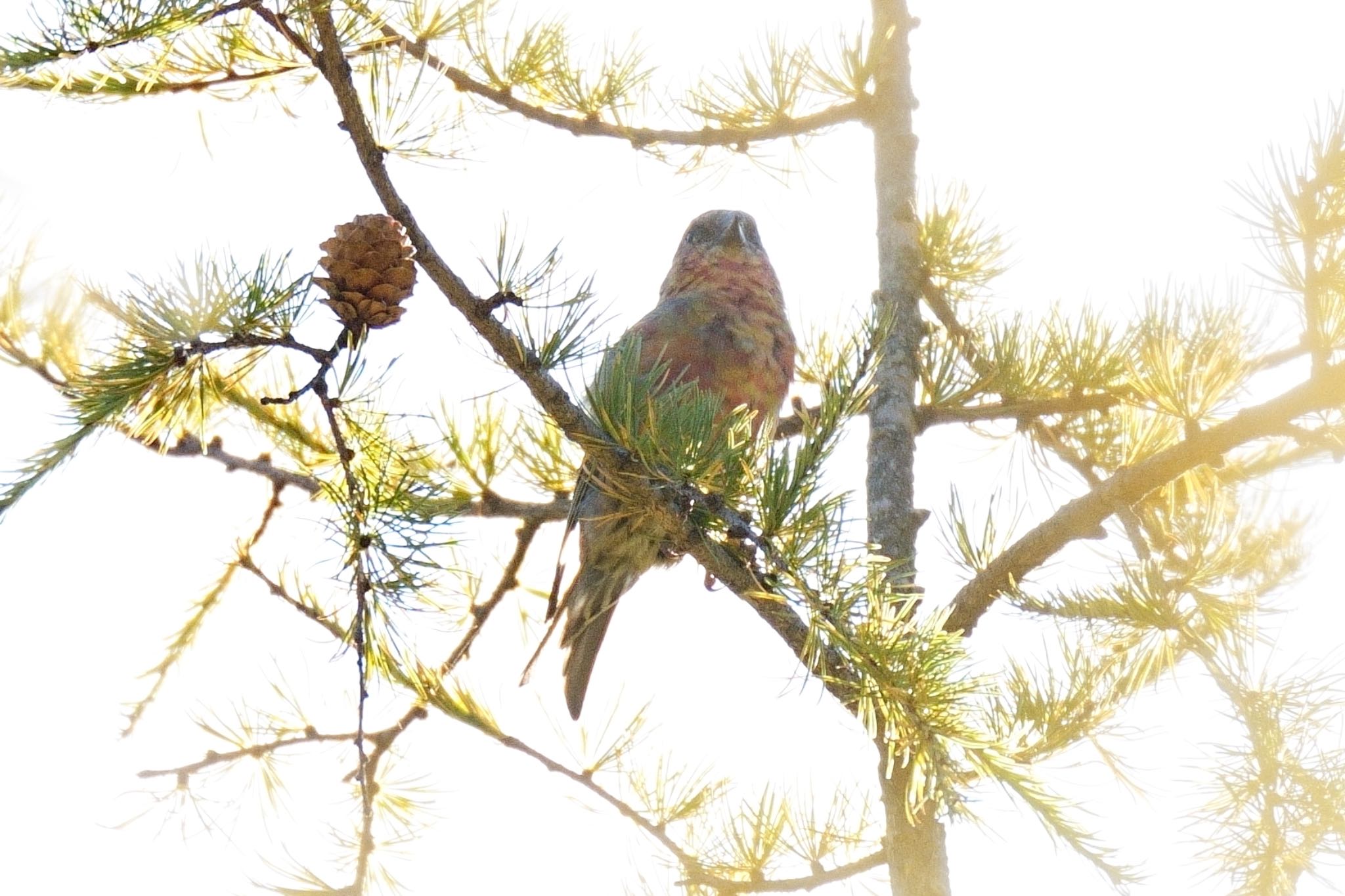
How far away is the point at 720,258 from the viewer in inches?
128

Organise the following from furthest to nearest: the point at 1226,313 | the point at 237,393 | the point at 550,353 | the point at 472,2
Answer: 1. the point at 472,2
2. the point at 237,393
3. the point at 1226,313
4. the point at 550,353

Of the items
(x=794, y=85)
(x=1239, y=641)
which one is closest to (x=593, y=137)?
(x=794, y=85)

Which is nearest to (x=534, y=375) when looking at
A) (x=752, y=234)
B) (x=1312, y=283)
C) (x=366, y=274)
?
(x=366, y=274)

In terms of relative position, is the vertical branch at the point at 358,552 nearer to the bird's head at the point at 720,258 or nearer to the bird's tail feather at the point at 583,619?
the bird's tail feather at the point at 583,619

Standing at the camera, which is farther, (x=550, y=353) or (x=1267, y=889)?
(x=1267, y=889)

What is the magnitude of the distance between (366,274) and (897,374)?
1287 millimetres

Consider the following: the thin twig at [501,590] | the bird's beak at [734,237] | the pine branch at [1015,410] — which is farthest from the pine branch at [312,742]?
the bird's beak at [734,237]

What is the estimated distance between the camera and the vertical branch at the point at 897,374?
1909 mm

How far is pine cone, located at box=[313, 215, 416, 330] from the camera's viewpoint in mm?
1456

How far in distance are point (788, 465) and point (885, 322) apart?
0.35 metres

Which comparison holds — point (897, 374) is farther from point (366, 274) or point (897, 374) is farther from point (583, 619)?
point (366, 274)

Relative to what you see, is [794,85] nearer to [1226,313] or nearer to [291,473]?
[1226,313]

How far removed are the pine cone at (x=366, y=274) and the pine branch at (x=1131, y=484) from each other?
42.1 inches

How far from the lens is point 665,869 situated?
2180 millimetres
